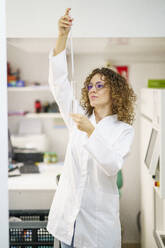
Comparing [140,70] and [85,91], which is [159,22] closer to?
[85,91]

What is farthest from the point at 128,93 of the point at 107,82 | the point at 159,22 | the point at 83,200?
the point at 83,200

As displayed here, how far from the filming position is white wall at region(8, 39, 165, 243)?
313cm

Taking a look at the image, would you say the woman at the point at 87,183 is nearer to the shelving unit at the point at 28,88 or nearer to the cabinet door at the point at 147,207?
the cabinet door at the point at 147,207

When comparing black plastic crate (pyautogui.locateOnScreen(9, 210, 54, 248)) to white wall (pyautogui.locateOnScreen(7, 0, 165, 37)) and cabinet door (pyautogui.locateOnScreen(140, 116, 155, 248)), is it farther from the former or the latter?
white wall (pyautogui.locateOnScreen(7, 0, 165, 37))

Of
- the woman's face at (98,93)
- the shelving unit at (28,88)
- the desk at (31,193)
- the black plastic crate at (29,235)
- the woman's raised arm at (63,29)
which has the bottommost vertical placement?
the black plastic crate at (29,235)

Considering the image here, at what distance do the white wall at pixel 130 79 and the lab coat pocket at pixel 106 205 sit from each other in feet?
5.58

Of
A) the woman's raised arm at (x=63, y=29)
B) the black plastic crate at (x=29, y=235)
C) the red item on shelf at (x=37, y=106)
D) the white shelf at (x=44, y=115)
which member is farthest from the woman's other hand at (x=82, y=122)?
the red item on shelf at (x=37, y=106)

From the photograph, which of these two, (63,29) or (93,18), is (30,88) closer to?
(93,18)

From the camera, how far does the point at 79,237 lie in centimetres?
150

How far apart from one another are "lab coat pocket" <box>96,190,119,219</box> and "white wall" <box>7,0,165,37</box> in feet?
3.00

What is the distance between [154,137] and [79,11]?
3.00ft

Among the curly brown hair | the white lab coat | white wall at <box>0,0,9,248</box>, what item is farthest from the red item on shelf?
white wall at <box>0,0,9,248</box>

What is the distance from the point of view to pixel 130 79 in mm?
3156

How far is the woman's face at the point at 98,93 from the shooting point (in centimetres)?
158
